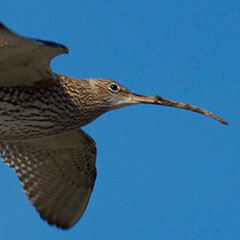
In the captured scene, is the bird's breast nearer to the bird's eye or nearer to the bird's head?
the bird's head

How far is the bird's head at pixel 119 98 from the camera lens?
9.91 m

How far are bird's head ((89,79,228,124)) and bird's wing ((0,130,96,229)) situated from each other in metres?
1.46

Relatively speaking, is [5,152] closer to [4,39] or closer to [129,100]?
[129,100]

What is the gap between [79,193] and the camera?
1166cm

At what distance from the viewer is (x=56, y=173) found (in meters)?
11.8

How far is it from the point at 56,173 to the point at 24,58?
3.37 m

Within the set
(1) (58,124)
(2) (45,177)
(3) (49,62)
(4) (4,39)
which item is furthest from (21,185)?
(4) (4,39)

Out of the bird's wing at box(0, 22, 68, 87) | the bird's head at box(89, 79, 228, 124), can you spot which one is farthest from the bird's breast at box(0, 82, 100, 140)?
the bird's head at box(89, 79, 228, 124)

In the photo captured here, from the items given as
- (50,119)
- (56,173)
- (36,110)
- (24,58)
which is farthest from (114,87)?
(56,173)

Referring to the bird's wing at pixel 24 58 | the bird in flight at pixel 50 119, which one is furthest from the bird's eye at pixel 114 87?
the bird's wing at pixel 24 58

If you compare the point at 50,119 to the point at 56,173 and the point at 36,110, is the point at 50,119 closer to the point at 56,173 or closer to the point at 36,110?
the point at 36,110

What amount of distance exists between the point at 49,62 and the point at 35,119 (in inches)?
36.3

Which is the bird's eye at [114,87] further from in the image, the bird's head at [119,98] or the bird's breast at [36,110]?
the bird's breast at [36,110]

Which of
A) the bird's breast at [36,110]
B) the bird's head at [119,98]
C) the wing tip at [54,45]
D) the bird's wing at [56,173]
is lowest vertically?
the bird's wing at [56,173]
